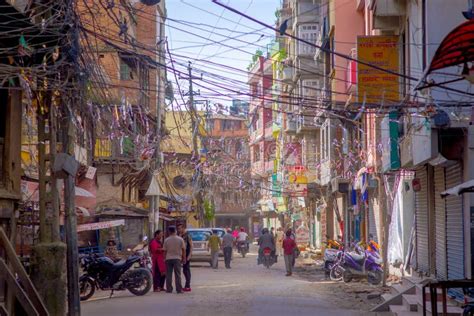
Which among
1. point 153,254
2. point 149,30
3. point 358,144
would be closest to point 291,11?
point 149,30

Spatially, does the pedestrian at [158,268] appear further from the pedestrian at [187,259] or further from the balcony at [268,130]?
the balcony at [268,130]

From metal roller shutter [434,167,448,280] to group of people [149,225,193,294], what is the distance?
6304 millimetres

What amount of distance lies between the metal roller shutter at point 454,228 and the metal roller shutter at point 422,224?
2644mm

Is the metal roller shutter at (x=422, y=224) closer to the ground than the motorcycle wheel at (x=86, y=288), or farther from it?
farther from it

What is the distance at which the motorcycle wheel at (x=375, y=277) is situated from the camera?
987 inches

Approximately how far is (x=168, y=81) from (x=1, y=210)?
5.37m

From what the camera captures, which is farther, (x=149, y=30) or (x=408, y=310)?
(x=149, y=30)

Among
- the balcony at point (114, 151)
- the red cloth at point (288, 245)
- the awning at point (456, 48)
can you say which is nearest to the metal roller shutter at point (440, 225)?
the awning at point (456, 48)

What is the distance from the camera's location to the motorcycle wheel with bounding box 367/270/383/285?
25078 mm

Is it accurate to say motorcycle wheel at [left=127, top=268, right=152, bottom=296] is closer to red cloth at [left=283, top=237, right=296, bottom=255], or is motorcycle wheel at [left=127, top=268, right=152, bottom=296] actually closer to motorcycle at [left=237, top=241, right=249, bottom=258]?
red cloth at [left=283, top=237, right=296, bottom=255]

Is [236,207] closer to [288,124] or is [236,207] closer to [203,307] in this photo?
[288,124]

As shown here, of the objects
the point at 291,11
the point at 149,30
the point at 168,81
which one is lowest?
the point at 168,81

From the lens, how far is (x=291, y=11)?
5731 cm

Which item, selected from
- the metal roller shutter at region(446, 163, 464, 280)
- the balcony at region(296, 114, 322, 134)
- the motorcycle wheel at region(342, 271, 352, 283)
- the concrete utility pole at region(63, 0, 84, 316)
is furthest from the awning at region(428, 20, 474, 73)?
the balcony at region(296, 114, 322, 134)
